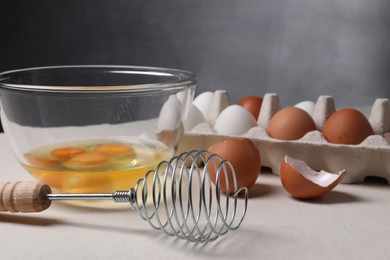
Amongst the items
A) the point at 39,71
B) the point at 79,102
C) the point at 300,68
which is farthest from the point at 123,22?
the point at 79,102

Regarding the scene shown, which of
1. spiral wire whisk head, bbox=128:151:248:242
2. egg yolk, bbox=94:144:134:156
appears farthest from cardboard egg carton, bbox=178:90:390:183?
egg yolk, bbox=94:144:134:156

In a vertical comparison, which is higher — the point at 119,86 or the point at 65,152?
the point at 119,86

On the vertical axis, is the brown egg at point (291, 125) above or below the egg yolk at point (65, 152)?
below

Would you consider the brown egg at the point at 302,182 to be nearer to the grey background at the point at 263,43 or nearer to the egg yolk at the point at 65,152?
the egg yolk at the point at 65,152

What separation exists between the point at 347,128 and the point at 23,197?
779 millimetres

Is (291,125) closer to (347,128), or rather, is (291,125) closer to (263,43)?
(347,128)

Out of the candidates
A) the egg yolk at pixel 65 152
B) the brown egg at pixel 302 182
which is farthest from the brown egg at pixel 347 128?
the egg yolk at pixel 65 152

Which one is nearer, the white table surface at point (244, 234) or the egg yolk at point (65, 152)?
the white table surface at point (244, 234)

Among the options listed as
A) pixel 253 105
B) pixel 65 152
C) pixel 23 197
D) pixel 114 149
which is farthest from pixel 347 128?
pixel 23 197

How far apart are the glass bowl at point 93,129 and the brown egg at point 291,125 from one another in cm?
26

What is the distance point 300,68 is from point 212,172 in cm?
242

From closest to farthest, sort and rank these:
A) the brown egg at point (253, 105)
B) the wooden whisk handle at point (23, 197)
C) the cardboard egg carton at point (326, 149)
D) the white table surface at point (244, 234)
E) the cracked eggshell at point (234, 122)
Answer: the white table surface at point (244, 234) < the wooden whisk handle at point (23, 197) < the cardboard egg carton at point (326, 149) < the cracked eggshell at point (234, 122) < the brown egg at point (253, 105)

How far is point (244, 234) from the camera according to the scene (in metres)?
A: 1.17

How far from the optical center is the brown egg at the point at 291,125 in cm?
155
